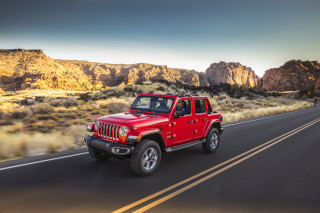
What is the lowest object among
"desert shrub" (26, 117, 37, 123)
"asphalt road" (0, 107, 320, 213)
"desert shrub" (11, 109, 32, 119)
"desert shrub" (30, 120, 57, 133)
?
"asphalt road" (0, 107, 320, 213)

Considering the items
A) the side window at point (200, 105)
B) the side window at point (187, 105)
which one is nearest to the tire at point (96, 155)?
the side window at point (187, 105)

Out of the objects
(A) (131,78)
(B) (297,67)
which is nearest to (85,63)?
(A) (131,78)

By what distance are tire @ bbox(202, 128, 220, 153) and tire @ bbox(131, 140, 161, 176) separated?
7.45 ft

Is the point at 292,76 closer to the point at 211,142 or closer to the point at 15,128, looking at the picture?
the point at 211,142

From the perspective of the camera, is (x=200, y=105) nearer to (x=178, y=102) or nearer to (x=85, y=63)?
(x=178, y=102)

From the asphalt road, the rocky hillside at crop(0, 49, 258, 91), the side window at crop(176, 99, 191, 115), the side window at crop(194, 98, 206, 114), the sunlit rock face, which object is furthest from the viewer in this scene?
the rocky hillside at crop(0, 49, 258, 91)

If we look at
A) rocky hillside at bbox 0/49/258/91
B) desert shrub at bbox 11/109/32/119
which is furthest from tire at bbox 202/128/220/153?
rocky hillside at bbox 0/49/258/91

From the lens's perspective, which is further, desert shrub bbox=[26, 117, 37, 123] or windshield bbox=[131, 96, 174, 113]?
desert shrub bbox=[26, 117, 37, 123]

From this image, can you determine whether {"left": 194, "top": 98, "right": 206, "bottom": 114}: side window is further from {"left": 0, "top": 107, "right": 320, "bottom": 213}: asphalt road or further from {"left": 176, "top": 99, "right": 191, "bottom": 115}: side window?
{"left": 0, "top": 107, "right": 320, "bottom": 213}: asphalt road

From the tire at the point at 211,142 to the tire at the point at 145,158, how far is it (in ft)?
7.45

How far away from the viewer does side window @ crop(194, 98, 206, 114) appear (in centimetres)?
661

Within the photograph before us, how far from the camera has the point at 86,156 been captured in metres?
6.47

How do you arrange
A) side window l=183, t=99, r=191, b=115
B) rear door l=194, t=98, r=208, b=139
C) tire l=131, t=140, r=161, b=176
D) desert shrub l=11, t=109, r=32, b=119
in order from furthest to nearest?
1. desert shrub l=11, t=109, r=32, b=119
2. rear door l=194, t=98, r=208, b=139
3. side window l=183, t=99, r=191, b=115
4. tire l=131, t=140, r=161, b=176

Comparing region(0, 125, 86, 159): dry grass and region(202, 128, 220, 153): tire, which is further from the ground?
region(202, 128, 220, 153): tire
